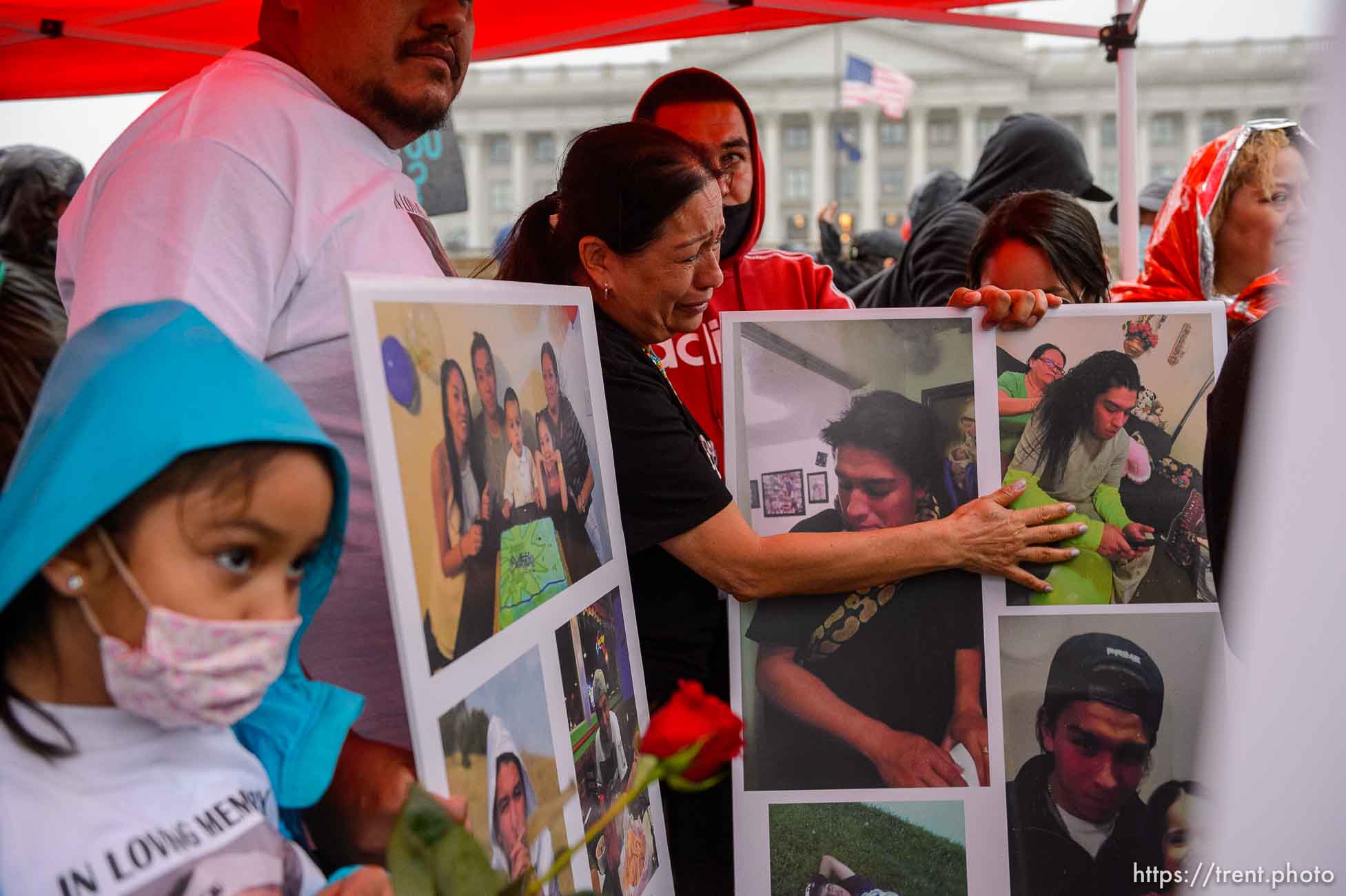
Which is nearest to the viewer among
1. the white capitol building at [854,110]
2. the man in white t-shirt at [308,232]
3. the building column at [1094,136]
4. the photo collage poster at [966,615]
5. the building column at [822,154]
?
the man in white t-shirt at [308,232]

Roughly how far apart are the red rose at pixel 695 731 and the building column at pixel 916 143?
52525 mm

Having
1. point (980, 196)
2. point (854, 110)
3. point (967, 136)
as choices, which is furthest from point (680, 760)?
point (854, 110)

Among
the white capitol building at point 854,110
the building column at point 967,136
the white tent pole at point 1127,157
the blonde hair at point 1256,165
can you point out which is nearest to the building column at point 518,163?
the white capitol building at point 854,110

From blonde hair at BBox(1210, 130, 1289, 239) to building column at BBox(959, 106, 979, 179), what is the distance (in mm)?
51239

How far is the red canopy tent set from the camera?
402 centimetres

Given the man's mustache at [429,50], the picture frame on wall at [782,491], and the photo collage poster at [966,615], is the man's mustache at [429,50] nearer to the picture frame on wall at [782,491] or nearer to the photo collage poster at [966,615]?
the photo collage poster at [966,615]

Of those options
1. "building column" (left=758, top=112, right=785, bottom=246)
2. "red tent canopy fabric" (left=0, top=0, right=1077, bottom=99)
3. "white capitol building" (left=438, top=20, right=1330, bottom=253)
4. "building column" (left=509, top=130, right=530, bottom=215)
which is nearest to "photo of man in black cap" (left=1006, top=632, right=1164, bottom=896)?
"red tent canopy fabric" (left=0, top=0, right=1077, bottom=99)

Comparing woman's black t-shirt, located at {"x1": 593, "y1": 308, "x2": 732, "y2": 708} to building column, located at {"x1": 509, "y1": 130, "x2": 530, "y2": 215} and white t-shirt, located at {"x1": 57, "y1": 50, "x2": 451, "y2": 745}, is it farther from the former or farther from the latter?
building column, located at {"x1": 509, "y1": 130, "x2": 530, "y2": 215}

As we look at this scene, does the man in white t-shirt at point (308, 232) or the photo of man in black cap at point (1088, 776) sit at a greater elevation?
the man in white t-shirt at point (308, 232)

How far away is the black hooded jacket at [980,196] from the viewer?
3.11 meters

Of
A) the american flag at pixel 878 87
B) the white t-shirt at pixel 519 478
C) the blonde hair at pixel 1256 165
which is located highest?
the american flag at pixel 878 87

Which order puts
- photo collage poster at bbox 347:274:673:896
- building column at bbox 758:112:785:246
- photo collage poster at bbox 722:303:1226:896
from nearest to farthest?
photo collage poster at bbox 347:274:673:896 < photo collage poster at bbox 722:303:1226:896 < building column at bbox 758:112:785:246

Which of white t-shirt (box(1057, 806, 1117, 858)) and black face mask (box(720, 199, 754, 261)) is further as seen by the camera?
black face mask (box(720, 199, 754, 261))

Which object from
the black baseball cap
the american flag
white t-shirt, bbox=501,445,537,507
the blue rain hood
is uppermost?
the american flag
